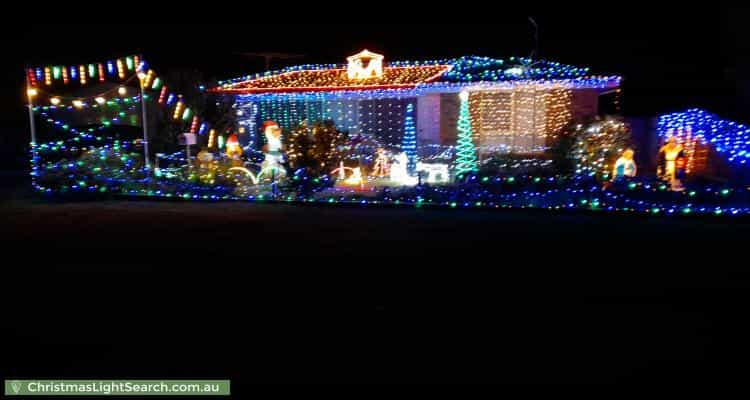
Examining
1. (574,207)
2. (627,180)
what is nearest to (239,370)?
(574,207)

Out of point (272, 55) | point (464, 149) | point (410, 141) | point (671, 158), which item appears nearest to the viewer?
A: point (671, 158)

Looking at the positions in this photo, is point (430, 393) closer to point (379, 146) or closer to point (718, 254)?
point (718, 254)

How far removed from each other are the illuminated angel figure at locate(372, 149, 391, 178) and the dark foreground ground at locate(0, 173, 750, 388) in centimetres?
572

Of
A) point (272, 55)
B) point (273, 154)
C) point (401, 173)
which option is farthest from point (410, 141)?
point (272, 55)

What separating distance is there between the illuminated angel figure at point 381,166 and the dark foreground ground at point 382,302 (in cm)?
572

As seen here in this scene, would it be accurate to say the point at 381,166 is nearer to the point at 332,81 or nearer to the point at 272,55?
the point at 332,81

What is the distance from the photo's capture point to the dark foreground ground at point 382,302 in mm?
3910

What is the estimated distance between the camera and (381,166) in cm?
1505

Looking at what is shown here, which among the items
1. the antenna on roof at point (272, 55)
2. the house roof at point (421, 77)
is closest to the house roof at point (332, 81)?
the house roof at point (421, 77)

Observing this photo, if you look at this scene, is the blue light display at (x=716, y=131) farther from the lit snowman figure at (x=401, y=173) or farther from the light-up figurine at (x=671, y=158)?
the lit snowman figure at (x=401, y=173)

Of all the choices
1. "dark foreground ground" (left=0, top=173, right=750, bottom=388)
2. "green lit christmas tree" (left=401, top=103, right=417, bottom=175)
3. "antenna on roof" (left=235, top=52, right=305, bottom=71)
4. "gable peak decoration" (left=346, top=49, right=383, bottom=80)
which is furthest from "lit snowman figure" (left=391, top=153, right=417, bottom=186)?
"antenna on roof" (left=235, top=52, right=305, bottom=71)

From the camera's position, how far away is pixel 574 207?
10664mm

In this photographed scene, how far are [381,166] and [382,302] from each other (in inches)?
392

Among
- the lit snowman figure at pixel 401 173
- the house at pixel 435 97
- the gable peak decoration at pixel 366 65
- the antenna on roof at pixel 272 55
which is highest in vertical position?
the antenna on roof at pixel 272 55
